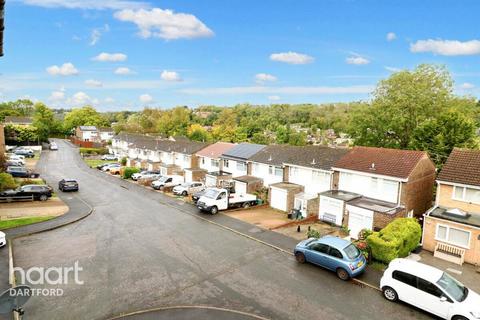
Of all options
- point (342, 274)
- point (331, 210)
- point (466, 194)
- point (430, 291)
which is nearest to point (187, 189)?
point (331, 210)

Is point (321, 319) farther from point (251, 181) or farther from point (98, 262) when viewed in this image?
point (251, 181)

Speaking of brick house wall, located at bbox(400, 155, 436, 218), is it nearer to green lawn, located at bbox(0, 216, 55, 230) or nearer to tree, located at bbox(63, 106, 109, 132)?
green lawn, located at bbox(0, 216, 55, 230)

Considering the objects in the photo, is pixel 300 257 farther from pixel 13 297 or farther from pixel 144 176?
pixel 144 176

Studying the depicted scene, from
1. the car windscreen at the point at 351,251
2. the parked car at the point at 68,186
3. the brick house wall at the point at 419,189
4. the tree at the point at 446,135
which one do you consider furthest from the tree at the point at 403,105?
the parked car at the point at 68,186

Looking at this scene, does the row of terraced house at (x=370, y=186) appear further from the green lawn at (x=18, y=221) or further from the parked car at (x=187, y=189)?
the green lawn at (x=18, y=221)

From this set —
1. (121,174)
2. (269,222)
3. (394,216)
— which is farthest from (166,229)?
(121,174)

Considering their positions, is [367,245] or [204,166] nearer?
[367,245]

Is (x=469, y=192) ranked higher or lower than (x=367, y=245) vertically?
higher
